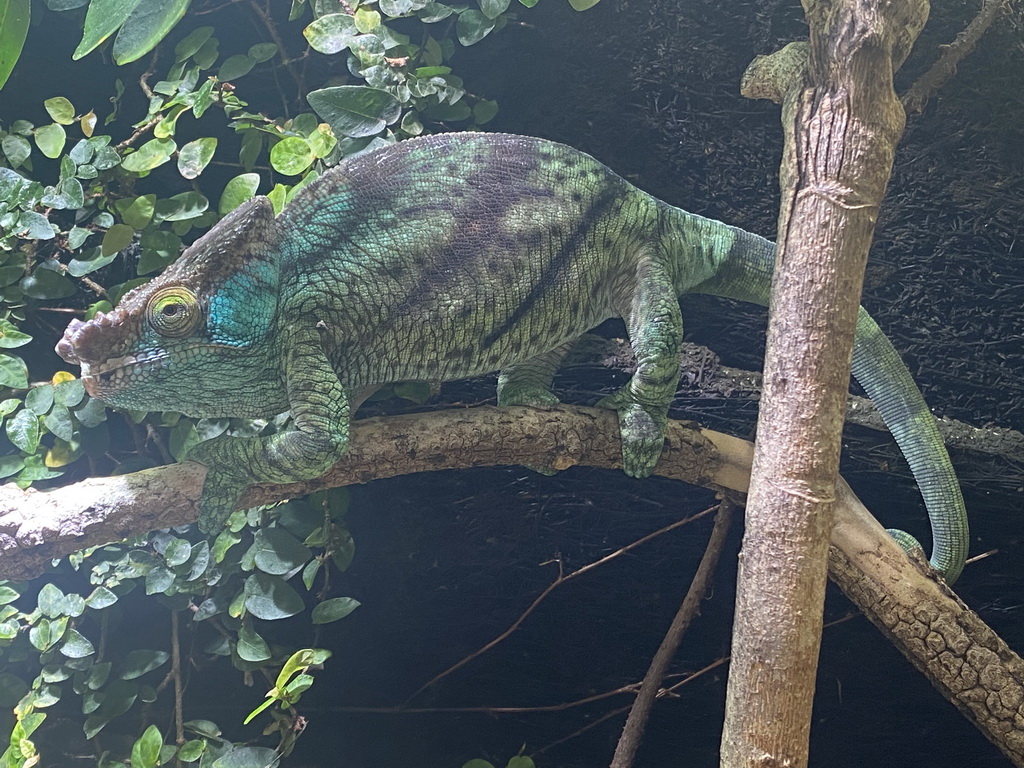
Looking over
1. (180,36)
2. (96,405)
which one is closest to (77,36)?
(180,36)

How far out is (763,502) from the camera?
133cm

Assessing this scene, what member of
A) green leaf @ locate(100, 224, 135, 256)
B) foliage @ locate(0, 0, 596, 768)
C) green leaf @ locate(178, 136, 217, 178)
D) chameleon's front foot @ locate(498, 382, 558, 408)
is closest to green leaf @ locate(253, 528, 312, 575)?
foliage @ locate(0, 0, 596, 768)

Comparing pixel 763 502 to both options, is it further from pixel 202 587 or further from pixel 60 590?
pixel 60 590

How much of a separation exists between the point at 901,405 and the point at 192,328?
4.96 ft

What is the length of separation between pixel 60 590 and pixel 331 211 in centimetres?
109

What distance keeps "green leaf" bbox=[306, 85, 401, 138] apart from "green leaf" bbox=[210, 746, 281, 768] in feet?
4.40

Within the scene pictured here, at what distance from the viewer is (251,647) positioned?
5.90 feet

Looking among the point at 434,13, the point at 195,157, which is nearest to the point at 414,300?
the point at 195,157

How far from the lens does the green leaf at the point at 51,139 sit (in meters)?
1.83

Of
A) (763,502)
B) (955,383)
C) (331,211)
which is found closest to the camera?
(763,502)

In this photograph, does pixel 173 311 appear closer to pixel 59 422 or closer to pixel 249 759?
pixel 59 422

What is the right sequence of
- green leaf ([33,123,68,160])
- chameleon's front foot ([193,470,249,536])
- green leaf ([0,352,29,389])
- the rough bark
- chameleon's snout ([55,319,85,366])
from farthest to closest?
green leaf ([33,123,68,160])
green leaf ([0,352,29,389])
chameleon's front foot ([193,470,249,536])
chameleon's snout ([55,319,85,366])
the rough bark

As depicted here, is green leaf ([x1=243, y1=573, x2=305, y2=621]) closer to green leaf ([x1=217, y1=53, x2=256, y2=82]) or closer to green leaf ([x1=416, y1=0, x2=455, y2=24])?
green leaf ([x1=217, y1=53, x2=256, y2=82])

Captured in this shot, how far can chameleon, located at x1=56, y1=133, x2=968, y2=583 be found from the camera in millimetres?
1462
